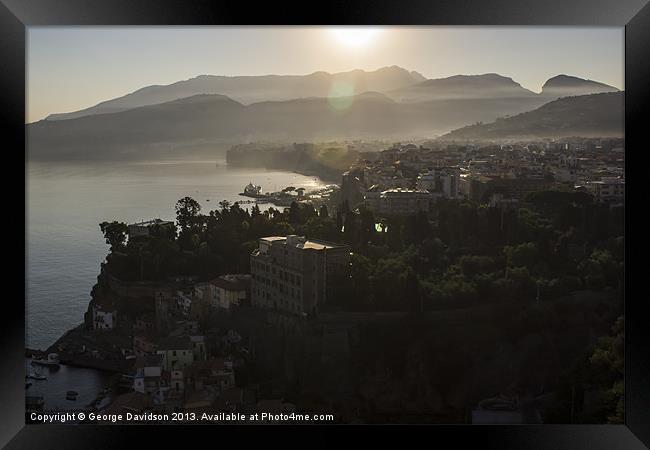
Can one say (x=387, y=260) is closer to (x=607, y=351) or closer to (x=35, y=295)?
(x=607, y=351)

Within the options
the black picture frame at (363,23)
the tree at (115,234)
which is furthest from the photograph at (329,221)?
the black picture frame at (363,23)

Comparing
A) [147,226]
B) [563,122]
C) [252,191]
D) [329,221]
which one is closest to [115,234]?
[147,226]

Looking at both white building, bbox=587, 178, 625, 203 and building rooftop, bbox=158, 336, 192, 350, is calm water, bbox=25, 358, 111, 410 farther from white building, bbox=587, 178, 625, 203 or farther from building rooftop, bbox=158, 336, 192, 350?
white building, bbox=587, 178, 625, 203

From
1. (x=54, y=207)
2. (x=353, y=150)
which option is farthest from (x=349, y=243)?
(x=54, y=207)

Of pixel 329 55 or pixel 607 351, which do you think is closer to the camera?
pixel 607 351

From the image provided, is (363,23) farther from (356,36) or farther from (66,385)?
(66,385)

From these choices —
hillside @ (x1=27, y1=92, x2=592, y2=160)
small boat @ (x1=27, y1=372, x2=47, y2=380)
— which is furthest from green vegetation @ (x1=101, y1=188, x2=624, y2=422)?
small boat @ (x1=27, y1=372, x2=47, y2=380)

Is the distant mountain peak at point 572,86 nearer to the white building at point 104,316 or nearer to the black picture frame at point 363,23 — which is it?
the black picture frame at point 363,23
